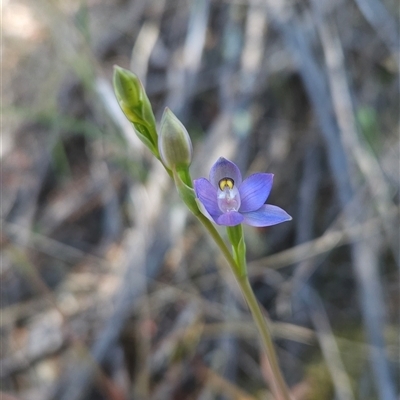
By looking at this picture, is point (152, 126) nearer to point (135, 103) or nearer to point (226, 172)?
point (135, 103)

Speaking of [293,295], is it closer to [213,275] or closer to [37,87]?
[213,275]

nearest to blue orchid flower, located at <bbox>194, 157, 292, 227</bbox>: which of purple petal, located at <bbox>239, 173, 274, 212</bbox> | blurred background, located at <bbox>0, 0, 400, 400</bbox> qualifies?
purple petal, located at <bbox>239, 173, 274, 212</bbox>

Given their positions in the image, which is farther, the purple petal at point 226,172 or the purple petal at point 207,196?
the purple petal at point 226,172

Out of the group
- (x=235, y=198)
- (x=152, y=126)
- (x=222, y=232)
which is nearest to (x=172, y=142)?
(x=152, y=126)

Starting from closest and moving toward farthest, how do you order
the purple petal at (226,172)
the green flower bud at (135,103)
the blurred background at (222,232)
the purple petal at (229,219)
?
1. the purple petal at (229,219)
2. the green flower bud at (135,103)
3. the purple petal at (226,172)
4. the blurred background at (222,232)

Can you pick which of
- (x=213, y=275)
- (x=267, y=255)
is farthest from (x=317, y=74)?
(x=213, y=275)

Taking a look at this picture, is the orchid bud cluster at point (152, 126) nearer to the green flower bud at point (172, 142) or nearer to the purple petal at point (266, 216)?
the green flower bud at point (172, 142)

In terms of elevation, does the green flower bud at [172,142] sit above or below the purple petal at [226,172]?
above

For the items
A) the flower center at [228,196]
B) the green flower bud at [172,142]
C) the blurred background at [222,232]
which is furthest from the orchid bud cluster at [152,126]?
the blurred background at [222,232]
